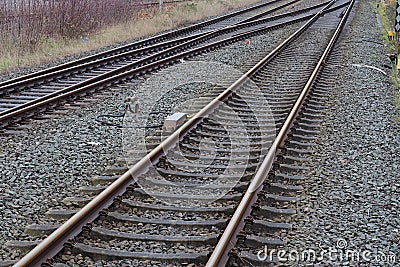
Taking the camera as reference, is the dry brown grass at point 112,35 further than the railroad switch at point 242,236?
Yes

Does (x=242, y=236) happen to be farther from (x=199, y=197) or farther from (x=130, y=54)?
(x=130, y=54)

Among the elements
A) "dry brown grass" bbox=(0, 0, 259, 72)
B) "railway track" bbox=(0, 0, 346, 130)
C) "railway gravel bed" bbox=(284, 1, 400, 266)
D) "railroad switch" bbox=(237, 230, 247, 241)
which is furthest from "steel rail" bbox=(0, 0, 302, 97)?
"railroad switch" bbox=(237, 230, 247, 241)

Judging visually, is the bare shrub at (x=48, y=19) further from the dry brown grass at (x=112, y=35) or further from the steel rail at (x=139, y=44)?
the steel rail at (x=139, y=44)

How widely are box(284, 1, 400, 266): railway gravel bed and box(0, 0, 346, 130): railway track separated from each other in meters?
4.07

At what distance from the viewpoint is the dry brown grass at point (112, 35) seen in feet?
46.0

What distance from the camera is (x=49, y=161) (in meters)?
6.66

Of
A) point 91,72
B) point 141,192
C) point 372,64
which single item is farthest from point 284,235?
point 372,64

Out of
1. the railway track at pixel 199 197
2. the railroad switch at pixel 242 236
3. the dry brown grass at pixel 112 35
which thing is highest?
the railroad switch at pixel 242 236

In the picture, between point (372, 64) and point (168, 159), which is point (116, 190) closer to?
point (168, 159)

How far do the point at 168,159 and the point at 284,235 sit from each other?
6.56 ft

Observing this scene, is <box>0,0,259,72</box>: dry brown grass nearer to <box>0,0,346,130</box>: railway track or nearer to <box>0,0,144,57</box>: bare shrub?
<box>0,0,144,57</box>: bare shrub

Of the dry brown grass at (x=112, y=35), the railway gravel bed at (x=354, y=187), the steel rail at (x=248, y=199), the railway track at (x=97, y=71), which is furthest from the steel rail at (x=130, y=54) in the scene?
the railway gravel bed at (x=354, y=187)

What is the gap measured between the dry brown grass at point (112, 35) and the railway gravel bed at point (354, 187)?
738cm

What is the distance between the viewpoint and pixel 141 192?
5.60m
